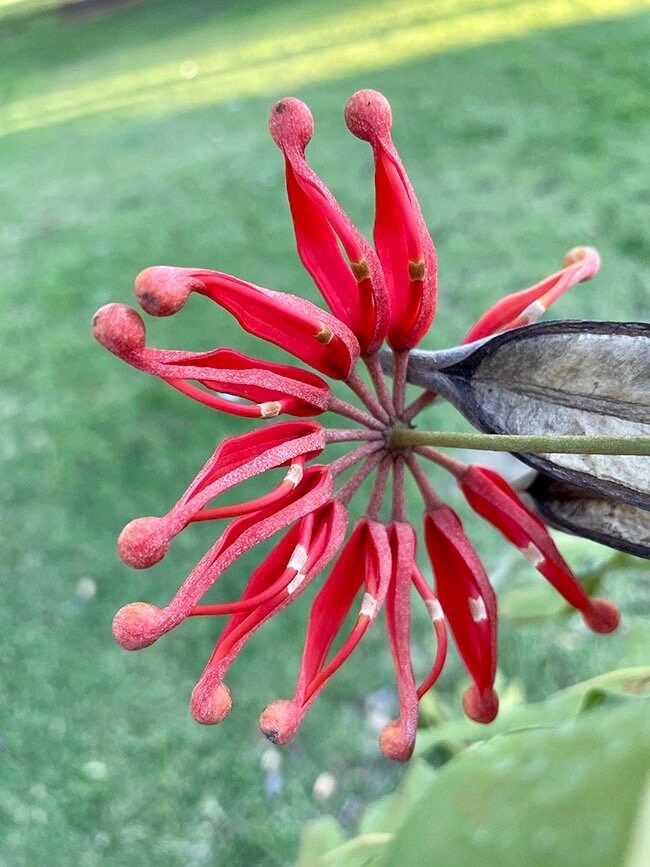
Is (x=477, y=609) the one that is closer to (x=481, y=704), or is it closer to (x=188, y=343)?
(x=481, y=704)

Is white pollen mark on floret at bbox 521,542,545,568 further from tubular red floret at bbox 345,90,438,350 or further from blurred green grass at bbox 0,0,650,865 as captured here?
blurred green grass at bbox 0,0,650,865

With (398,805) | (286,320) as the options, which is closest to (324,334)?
(286,320)

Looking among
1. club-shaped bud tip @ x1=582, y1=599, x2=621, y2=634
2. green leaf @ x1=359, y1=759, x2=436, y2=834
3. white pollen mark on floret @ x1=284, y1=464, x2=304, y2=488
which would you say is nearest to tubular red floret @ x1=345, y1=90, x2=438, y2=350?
white pollen mark on floret @ x1=284, y1=464, x2=304, y2=488

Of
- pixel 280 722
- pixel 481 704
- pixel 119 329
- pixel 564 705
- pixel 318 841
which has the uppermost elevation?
pixel 119 329

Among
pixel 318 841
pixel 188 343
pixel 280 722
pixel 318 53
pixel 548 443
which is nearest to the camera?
pixel 548 443

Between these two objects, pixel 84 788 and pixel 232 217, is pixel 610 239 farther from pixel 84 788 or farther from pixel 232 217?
pixel 84 788

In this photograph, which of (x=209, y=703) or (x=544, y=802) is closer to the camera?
(x=544, y=802)

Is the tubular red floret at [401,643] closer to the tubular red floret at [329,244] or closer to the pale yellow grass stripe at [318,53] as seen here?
the tubular red floret at [329,244]
